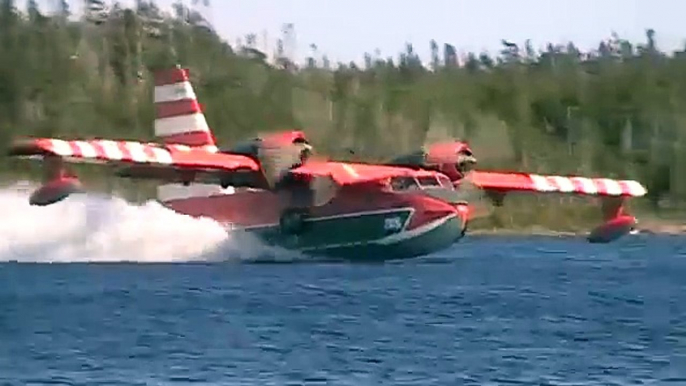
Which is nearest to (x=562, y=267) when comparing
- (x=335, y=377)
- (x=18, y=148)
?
(x=18, y=148)

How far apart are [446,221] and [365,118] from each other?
210 feet

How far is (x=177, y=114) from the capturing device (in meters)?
50.5

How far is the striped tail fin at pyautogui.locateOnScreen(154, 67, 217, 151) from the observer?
49.9 metres

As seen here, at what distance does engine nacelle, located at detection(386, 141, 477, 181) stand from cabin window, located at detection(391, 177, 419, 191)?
1.94m

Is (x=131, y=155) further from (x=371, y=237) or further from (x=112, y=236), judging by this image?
(x=371, y=237)

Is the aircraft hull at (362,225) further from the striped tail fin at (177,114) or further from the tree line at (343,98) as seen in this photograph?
the tree line at (343,98)

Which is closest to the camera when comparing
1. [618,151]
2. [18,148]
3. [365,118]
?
[18,148]

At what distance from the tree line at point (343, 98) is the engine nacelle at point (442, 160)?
4305 centimetres

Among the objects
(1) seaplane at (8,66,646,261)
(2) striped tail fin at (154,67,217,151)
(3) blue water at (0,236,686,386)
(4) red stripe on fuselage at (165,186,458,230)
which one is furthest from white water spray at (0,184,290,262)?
(2) striped tail fin at (154,67,217,151)

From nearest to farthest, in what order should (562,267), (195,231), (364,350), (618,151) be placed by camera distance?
(364,350) → (195,231) → (562,267) → (618,151)

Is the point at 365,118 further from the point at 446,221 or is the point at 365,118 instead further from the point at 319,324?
the point at 319,324

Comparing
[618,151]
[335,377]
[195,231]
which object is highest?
[335,377]

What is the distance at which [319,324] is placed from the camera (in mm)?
28266

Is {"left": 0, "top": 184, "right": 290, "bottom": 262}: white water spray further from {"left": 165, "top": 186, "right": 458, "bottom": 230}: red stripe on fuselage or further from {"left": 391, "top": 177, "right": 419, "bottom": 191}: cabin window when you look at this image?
{"left": 391, "top": 177, "right": 419, "bottom": 191}: cabin window
